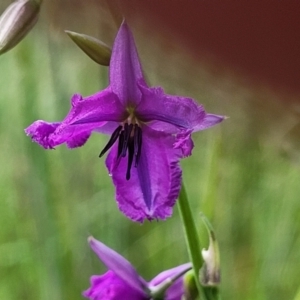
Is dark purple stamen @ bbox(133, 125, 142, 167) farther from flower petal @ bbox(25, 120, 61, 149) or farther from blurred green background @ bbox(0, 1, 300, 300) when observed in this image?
blurred green background @ bbox(0, 1, 300, 300)

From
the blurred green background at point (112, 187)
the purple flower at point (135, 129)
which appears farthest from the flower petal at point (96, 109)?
the blurred green background at point (112, 187)

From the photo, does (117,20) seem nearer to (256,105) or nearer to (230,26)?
(230,26)

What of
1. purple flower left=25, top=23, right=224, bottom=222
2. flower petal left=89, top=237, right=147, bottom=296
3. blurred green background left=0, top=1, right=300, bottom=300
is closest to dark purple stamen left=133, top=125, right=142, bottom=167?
purple flower left=25, top=23, right=224, bottom=222

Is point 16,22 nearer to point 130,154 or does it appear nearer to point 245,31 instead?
point 130,154

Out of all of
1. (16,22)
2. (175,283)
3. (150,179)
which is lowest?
(175,283)

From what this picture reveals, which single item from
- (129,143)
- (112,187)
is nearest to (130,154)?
(129,143)

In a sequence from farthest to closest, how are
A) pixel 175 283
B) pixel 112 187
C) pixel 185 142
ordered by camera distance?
pixel 112 187, pixel 175 283, pixel 185 142

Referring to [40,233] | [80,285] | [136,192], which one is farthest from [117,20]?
[80,285]

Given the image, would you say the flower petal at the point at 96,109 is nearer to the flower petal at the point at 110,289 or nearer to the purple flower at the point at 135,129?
the purple flower at the point at 135,129
